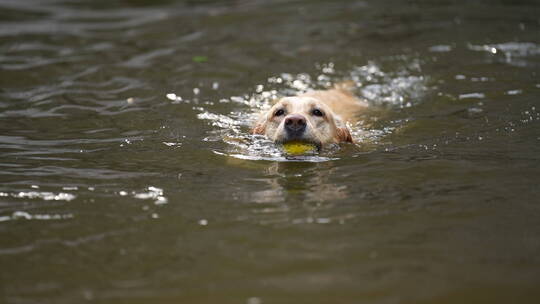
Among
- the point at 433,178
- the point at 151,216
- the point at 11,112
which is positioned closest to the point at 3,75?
the point at 11,112

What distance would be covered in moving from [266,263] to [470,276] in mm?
1145

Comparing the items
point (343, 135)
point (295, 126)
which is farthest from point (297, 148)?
point (343, 135)

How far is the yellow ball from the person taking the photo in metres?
6.23

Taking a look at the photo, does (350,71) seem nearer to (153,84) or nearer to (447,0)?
(153,84)

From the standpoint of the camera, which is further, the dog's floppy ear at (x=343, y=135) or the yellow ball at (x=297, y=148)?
the dog's floppy ear at (x=343, y=135)

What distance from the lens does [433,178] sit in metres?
5.24

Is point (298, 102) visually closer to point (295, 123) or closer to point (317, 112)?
point (317, 112)

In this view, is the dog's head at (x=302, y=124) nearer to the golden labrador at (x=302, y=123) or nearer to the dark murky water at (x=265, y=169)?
the golden labrador at (x=302, y=123)

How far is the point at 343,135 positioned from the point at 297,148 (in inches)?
28.9

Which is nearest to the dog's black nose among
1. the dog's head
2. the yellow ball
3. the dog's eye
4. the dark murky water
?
the dog's head

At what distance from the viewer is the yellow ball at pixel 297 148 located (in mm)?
6227

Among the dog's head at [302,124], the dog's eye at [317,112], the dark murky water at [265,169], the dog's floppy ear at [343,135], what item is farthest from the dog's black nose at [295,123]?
the dog's floppy ear at [343,135]

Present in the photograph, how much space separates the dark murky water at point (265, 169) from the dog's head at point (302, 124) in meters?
0.25

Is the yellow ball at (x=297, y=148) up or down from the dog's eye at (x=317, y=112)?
down
